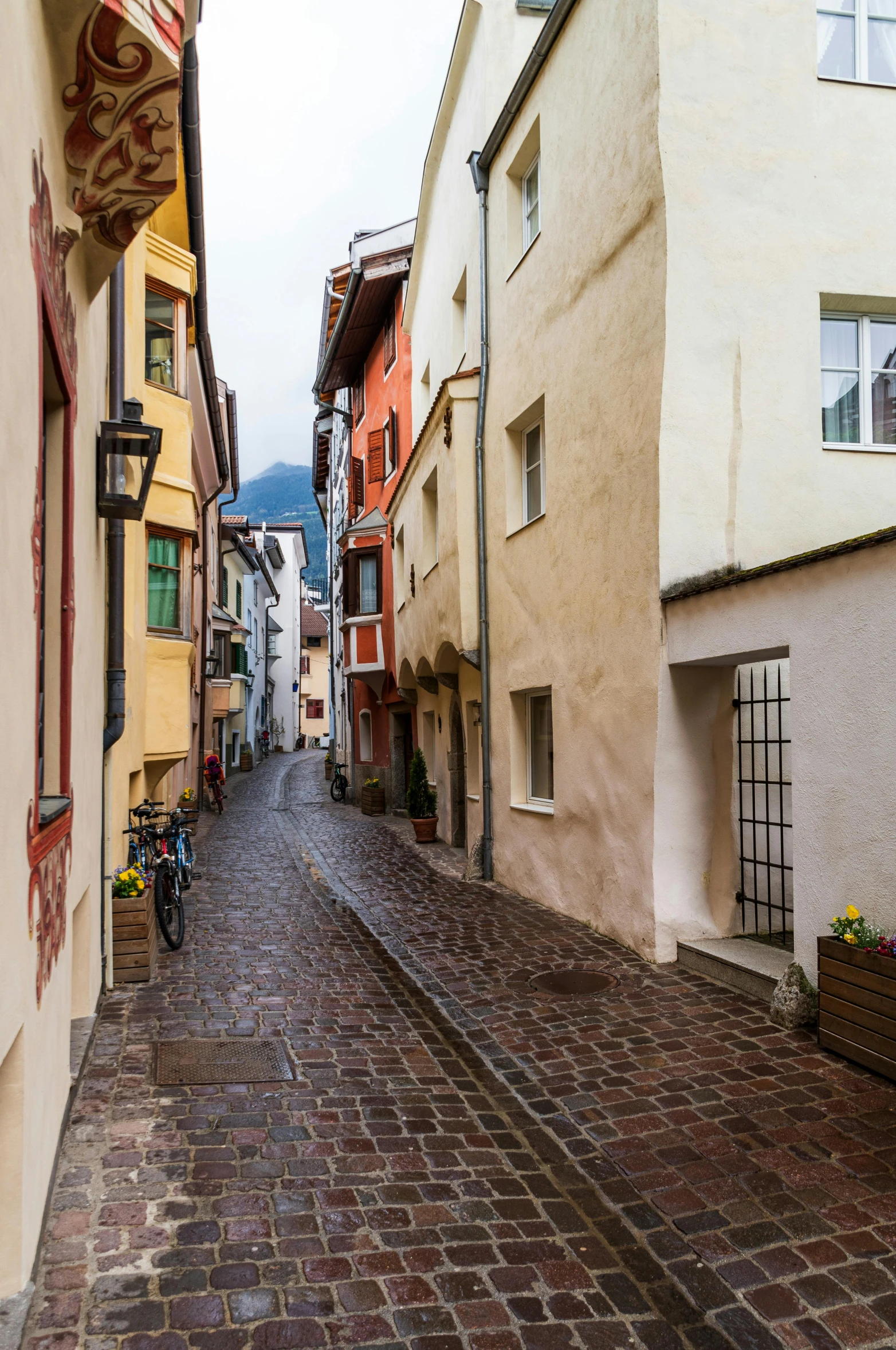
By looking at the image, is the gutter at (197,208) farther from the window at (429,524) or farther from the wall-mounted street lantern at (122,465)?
the window at (429,524)

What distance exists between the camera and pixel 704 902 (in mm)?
7762

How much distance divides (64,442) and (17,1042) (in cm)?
283

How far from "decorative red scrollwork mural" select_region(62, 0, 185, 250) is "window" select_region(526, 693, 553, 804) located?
7153 millimetres

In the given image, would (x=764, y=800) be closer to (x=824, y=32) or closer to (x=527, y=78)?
(x=824, y=32)

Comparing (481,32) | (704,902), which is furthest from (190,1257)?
(481,32)

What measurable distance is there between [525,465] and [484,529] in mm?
1062

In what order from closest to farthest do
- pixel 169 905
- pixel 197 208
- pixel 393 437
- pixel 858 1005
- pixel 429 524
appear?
1. pixel 858 1005
2. pixel 169 905
3. pixel 197 208
4. pixel 429 524
5. pixel 393 437

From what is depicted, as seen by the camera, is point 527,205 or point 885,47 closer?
point 885,47

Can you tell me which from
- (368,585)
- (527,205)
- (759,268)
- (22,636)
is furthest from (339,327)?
(22,636)

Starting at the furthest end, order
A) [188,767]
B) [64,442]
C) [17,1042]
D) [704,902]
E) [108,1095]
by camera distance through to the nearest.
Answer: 1. [188,767]
2. [704,902]
3. [108,1095]
4. [64,442]
5. [17,1042]

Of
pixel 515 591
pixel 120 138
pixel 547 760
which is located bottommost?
pixel 547 760

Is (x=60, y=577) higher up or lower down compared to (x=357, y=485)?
lower down

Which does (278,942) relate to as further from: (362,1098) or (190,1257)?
(190,1257)

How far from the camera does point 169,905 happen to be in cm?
895
